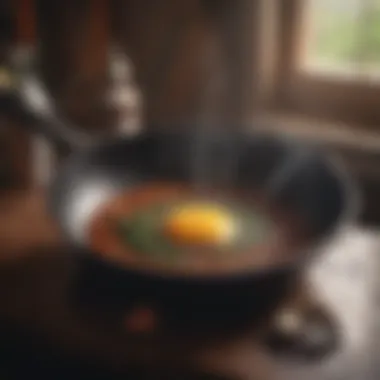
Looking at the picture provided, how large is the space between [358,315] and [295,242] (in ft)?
0.35

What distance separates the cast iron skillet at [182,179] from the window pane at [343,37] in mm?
311

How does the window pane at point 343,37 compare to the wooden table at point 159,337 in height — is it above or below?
above

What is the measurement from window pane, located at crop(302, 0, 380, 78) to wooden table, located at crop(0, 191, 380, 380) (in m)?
0.36

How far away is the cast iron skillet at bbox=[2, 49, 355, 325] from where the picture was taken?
0.80 metres

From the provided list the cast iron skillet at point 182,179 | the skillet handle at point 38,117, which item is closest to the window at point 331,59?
the cast iron skillet at point 182,179

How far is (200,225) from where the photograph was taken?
93 cm

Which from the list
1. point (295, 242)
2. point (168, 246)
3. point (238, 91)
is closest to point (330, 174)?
point (295, 242)

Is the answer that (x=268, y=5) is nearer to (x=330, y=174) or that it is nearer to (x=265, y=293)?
(x=330, y=174)

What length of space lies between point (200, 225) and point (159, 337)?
151 mm

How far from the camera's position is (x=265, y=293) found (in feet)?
2.83

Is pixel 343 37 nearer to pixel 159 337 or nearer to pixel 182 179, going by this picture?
pixel 182 179

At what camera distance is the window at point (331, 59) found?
1262 millimetres

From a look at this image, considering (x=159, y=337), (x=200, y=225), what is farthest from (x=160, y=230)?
(x=159, y=337)

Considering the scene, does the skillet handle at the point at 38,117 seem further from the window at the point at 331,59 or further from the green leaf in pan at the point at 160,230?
the window at the point at 331,59
